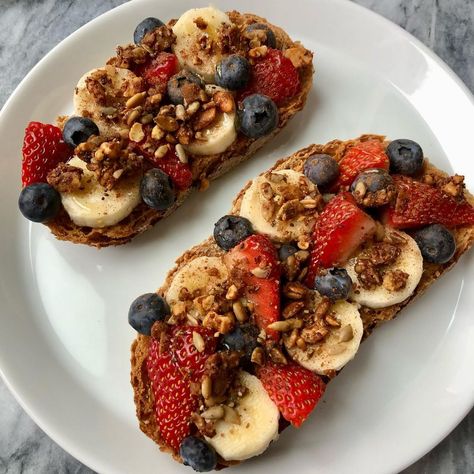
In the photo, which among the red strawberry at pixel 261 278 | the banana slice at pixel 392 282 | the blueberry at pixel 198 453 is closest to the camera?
the blueberry at pixel 198 453

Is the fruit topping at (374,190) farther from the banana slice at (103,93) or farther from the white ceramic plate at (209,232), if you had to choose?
the banana slice at (103,93)

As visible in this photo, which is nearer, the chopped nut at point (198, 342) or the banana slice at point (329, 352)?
the chopped nut at point (198, 342)

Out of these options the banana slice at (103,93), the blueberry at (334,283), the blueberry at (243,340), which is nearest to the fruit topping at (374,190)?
the blueberry at (334,283)

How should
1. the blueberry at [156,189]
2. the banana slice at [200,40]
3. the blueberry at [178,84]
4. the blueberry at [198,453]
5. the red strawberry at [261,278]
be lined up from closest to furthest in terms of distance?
the blueberry at [198,453], the red strawberry at [261,278], the blueberry at [156,189], the blueberry at [178,84], the banana slice at [200,40]

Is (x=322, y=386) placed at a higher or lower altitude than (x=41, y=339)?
lower

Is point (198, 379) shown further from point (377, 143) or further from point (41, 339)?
point (377, 143)

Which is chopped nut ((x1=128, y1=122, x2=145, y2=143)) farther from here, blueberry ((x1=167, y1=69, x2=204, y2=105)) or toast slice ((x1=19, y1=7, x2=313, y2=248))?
blueberry ((x1=167, y1=69, x2=204, y2=105))

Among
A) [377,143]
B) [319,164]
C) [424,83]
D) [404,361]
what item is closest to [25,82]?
[319,164]
